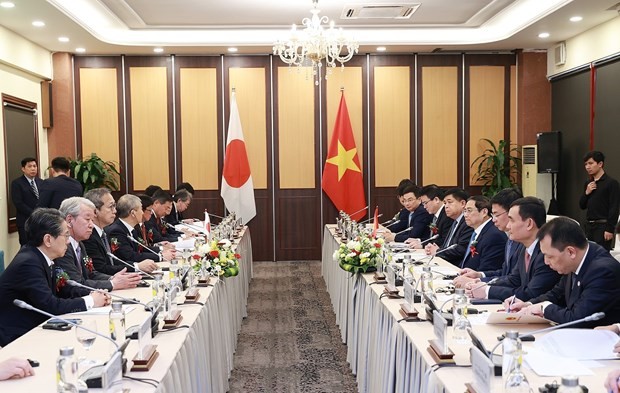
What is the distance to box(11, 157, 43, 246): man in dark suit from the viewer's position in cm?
736

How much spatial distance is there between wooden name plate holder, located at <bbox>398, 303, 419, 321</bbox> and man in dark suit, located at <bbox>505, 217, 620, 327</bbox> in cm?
49

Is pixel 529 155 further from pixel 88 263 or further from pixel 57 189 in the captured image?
pixel 88 263

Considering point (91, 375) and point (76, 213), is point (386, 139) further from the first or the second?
point (91, 375)

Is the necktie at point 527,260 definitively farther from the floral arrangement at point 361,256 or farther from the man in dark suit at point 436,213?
the man in dark suit at point 436,213

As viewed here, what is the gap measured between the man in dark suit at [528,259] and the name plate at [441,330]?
1.05 meters

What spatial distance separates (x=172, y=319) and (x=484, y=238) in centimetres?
256

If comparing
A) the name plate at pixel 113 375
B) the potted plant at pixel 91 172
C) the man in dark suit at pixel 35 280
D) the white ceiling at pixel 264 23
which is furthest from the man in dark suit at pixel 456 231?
the potted plant at pixel 91 172

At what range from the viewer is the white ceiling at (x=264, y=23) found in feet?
23.6

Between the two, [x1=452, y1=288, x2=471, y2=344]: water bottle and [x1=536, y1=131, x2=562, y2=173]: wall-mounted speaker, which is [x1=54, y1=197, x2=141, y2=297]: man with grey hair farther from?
[x1=536, y1=131, x2=562, y2=173]: wall-mounted speaker

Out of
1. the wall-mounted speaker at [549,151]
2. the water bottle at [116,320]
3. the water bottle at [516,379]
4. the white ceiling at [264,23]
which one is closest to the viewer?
the water bottle at [516,379]

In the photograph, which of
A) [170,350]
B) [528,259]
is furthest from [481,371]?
[528,259]

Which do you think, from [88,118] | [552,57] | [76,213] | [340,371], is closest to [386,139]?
[552,57]

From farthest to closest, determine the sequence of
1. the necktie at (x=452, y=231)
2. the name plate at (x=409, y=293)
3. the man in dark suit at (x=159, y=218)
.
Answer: the man in dark suit at (x=159, y=218) < the necktie at (x=452, y=231) < the name plate at (x=409, y=293)

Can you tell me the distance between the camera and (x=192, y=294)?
357 centimetres
